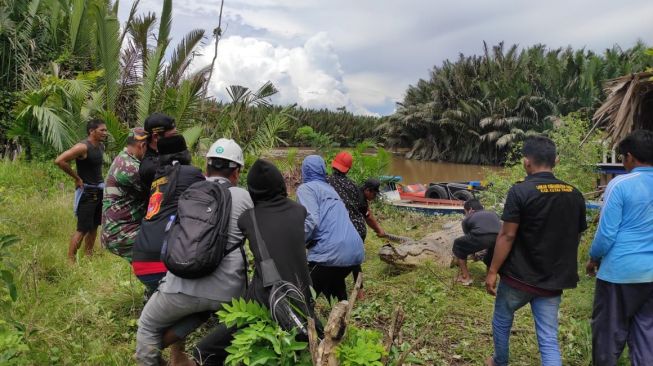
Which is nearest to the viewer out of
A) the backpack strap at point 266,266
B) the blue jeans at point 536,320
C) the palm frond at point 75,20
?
the backpack strap at point 266,266

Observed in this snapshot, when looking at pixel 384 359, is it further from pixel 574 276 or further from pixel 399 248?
pixel 399 248

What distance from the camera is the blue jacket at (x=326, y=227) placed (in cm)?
335

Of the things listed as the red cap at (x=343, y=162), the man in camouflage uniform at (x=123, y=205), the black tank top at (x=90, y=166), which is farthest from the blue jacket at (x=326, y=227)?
the black tank top at (x=90, y=166)

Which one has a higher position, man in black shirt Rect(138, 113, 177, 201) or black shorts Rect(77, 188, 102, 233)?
man in black shirt Rect(138, 113, 177, 201)

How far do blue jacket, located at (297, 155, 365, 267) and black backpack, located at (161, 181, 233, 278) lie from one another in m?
1.08

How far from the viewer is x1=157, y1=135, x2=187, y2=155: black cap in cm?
287

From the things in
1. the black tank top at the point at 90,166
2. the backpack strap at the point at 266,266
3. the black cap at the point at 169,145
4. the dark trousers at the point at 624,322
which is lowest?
the dark trousers at the point at 624,322

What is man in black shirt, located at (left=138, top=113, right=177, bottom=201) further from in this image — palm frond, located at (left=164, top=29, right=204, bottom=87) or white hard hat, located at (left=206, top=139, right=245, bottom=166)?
palm frond, located at (left=164, top=29, right=204, bottom=87)

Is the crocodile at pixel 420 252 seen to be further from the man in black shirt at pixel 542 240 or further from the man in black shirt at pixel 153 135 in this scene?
the man in black shirt at pixel 153 135

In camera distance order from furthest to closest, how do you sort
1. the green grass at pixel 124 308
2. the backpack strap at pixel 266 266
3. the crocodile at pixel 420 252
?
the crocodile at pixel 420 252 → the green grass at pixel 124 308 → the backpack strap at pixel 266 266

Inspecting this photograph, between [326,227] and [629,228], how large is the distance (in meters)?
1.93

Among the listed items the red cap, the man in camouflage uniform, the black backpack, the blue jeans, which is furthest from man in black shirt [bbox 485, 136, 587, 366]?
the man in camouflage uniform

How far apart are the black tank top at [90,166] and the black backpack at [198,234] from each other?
308 centimetres

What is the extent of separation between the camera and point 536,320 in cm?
285
